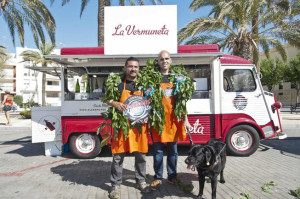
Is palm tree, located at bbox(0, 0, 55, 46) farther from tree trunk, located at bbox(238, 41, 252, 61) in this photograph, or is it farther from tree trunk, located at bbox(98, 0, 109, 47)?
tree trunk, located at bbox(238, 41, 252, 61)

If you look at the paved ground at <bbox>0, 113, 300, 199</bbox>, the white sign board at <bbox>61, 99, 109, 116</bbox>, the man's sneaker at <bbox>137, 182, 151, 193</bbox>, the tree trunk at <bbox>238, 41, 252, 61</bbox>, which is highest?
the tree trunk at <bbox>238, 41, 252, 61</bbox>

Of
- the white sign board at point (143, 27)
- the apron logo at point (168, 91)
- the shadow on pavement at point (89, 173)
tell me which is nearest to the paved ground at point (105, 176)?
the shadow on pavement at point (89, 173)

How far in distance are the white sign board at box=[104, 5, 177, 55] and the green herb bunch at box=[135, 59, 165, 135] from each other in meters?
2.11

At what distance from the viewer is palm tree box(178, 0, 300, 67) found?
10.7 m

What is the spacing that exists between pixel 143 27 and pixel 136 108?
2901 mm

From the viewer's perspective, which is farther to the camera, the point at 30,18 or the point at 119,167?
the point at 30,18

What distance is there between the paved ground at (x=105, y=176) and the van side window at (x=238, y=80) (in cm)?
181

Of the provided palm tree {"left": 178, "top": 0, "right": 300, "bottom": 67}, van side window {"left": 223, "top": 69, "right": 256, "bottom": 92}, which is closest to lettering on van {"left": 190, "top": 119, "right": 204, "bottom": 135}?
van side window {"left": 223, "top": 69, "right": 256, "bottom": 92}

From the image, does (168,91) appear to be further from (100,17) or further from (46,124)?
(100,17)

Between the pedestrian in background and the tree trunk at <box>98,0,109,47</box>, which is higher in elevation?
the tree trunk at <box>98,0,109,47</box>

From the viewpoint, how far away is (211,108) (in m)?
5.57

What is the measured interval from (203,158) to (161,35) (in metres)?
3.52

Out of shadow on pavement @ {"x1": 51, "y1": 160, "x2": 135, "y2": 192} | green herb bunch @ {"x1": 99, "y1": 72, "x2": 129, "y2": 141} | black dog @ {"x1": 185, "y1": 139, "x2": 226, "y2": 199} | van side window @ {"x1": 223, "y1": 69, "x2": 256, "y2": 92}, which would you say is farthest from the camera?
van side window @ {"x1": 223, "y1": 69, "x2": 256, "y2": 92}

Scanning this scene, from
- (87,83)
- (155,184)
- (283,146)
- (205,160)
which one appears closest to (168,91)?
(205,160)
